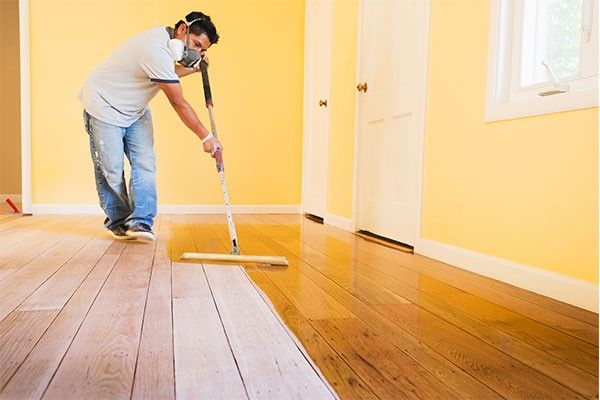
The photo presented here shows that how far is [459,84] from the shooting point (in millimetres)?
2479

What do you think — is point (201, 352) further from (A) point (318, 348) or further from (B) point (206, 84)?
(B) point (206, 84)

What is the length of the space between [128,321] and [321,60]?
359 centimetres

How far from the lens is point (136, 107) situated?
302 centimetres

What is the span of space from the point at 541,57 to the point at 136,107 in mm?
2048

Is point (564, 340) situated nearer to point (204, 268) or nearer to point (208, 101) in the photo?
point (204, 268)

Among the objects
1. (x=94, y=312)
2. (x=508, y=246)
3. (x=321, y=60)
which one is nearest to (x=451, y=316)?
(x=508, y=246)

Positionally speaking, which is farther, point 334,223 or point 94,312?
point 334,223

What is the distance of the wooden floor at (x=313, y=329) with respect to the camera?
1.05 m

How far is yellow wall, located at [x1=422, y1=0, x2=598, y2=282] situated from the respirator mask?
121 centimetres

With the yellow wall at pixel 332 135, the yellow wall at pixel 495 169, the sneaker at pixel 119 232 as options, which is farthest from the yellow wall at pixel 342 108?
the sneaker at pixel 119 232

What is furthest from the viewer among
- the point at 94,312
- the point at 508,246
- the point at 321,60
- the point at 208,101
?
the point at 321,60

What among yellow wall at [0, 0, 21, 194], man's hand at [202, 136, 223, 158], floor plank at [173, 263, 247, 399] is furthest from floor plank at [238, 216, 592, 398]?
yellow wall at [0, 0, 21, 194]

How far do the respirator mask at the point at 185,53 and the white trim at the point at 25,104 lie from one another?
2304 mm

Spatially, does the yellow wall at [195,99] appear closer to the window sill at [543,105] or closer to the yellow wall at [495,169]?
the yellow wall at [495,169]
